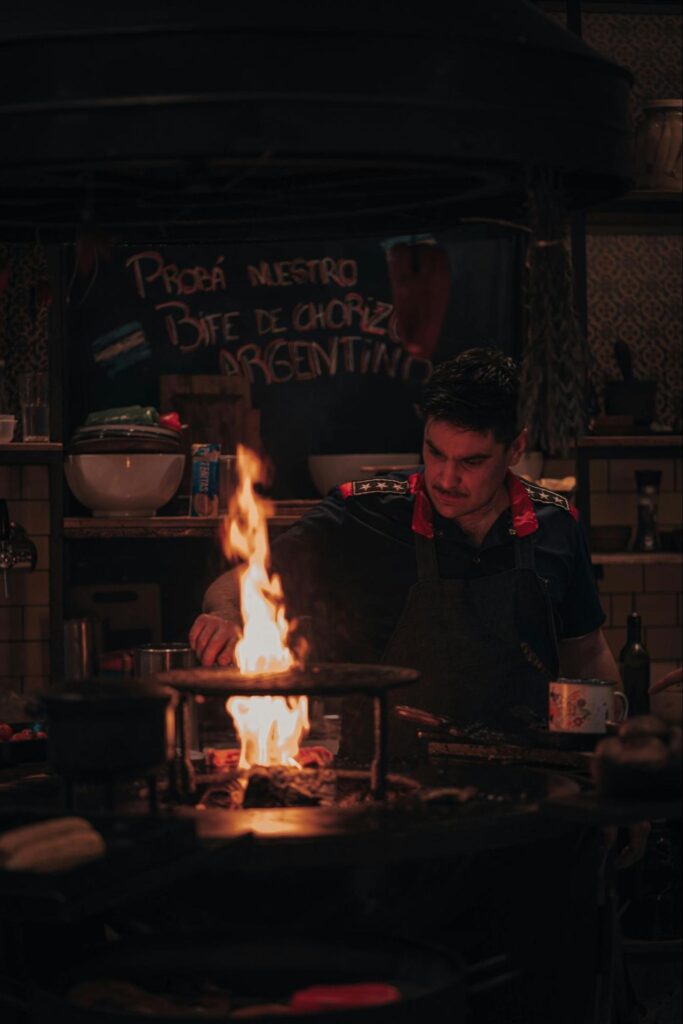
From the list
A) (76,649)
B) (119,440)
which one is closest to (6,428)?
(119,440)

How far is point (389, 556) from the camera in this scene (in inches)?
148

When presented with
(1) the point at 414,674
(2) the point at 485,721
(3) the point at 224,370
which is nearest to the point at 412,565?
(2) the point at 485,721

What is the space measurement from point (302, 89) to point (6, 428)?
103 inches

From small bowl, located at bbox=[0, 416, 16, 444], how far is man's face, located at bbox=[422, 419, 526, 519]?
169cm

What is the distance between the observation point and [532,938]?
2.71m

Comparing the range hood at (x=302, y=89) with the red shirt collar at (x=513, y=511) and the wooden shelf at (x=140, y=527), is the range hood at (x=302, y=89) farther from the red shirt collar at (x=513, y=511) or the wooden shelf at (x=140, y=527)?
the wooden shelf at (x=140, y=527)

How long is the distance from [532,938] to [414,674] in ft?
1.67

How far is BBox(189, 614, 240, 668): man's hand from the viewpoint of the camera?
3076mm

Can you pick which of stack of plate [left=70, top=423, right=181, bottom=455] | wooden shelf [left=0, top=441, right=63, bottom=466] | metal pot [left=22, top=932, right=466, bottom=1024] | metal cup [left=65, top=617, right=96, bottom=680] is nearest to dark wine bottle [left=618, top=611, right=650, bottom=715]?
stack of plate [left=70, top=423, right=181, bottom=455]

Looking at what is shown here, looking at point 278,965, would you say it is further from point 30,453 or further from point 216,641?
point 30,453

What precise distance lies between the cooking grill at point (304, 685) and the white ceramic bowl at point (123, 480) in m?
2.10

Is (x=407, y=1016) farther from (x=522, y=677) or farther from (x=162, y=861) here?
(x=522, y=677)

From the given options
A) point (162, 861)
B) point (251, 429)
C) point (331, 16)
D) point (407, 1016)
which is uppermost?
point (331, 16)

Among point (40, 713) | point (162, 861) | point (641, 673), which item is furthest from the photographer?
point (641, 673)
